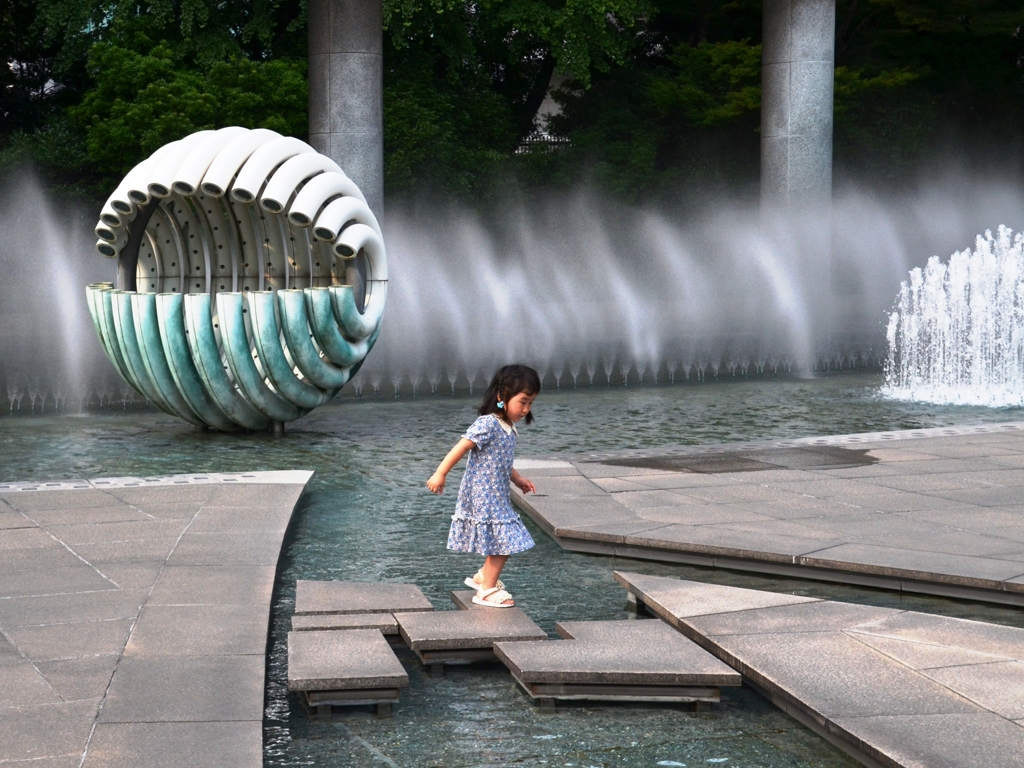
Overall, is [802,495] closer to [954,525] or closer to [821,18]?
[954,525]

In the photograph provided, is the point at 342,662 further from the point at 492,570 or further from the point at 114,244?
the point at 114,244

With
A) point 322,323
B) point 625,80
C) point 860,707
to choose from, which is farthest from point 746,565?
point 625,80

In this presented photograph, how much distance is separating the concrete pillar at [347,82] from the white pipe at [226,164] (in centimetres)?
826

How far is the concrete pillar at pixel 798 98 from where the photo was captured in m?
22.0

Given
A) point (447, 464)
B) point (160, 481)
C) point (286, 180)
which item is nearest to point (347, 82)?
point (286, 180)

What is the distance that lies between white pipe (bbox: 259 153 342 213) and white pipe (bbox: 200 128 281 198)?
11.3 inches

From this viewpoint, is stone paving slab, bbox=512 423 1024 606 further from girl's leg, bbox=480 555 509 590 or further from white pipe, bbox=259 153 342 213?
white pipe, bbox=259 153 342 213

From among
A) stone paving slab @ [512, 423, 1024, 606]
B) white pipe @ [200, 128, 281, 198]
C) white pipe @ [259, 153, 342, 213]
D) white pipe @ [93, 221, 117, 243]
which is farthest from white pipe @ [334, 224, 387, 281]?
stone paving slab @ [512, 423, 1024, 606]

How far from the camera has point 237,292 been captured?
39.2 ft

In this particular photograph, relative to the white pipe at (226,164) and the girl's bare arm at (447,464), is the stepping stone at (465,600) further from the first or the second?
the white pipe at (226,164)

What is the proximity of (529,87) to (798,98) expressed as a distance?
47.0ft

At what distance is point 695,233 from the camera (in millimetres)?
35750

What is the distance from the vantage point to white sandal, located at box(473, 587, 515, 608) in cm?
618

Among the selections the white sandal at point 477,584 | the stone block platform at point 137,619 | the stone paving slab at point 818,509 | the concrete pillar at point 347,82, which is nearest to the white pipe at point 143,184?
the stone block platform at point 137,619
